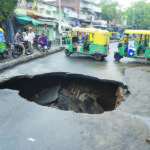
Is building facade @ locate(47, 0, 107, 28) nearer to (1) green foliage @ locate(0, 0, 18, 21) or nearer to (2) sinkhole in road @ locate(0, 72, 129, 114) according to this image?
(1) green foliage @ locate(0, 0, 18, 21)

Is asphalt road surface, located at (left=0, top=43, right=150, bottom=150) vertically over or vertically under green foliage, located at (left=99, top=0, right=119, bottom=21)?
under

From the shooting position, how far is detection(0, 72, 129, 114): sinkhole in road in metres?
6.50

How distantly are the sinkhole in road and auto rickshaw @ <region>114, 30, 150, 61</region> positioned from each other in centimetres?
411

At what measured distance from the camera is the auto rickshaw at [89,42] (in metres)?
10.2

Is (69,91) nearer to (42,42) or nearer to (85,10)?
(42,42)

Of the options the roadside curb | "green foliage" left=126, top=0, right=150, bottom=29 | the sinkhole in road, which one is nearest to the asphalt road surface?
the sinkhole in road

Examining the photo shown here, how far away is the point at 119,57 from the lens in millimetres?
10672

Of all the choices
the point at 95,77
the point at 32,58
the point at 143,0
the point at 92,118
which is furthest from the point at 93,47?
the point at 143,0

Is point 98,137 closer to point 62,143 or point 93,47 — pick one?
point 62,143

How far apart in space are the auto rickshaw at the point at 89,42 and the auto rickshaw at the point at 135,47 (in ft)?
2.98

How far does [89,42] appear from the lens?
38.0ft

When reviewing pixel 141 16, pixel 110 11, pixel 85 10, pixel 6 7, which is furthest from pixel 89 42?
pixel 141 16

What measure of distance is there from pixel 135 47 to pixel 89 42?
3.21 meters

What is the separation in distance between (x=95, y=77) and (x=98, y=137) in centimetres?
375
